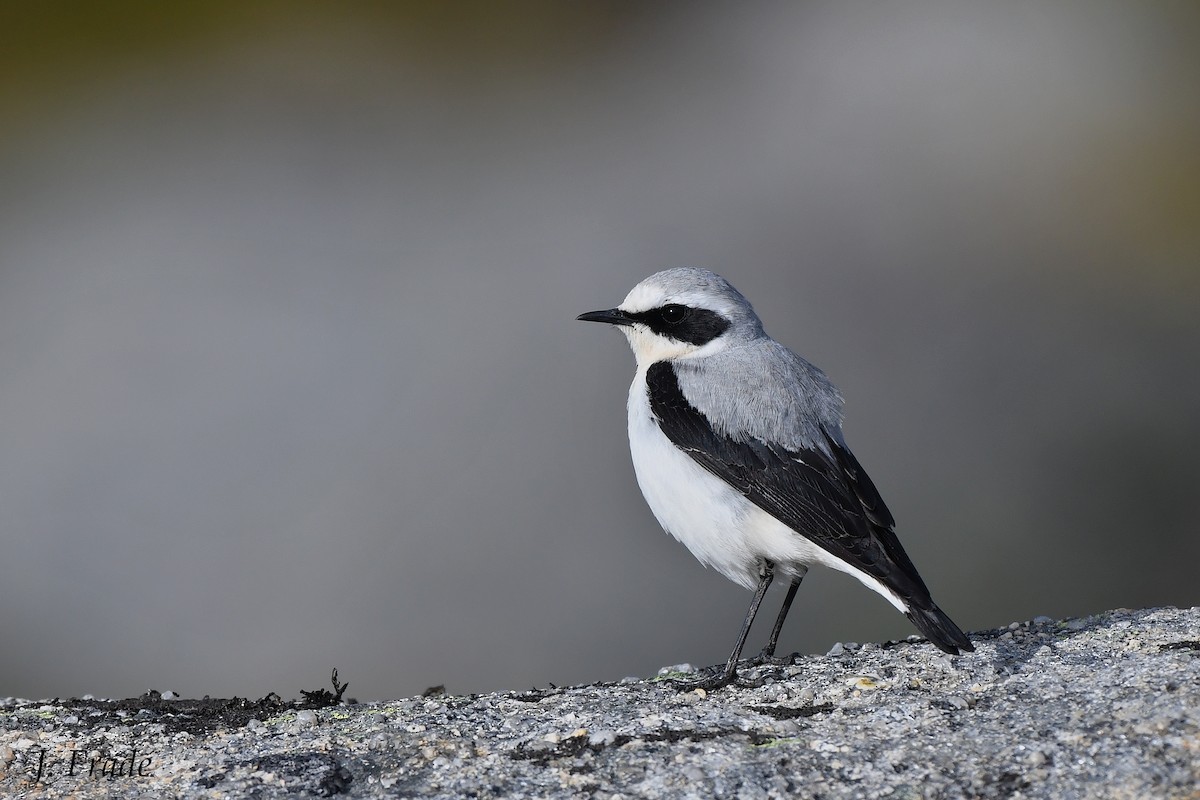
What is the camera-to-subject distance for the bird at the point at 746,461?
658 cm

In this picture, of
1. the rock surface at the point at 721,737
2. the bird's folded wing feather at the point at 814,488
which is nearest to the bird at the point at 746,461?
the bird's folded wing feather at the point at 814,488

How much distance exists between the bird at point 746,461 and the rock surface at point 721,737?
1.62 feet

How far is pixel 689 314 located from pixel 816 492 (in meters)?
1.66

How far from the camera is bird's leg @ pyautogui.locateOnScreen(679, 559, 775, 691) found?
6.68m

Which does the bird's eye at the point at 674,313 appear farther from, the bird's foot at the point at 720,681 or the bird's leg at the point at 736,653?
the bird's foot at the point at 720,681

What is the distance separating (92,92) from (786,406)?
2004 centimetres

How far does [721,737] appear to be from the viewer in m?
5.52

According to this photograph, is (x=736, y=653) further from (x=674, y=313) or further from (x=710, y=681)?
(x=674, y=313)

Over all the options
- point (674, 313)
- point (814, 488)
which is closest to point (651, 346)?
point (674, 313)

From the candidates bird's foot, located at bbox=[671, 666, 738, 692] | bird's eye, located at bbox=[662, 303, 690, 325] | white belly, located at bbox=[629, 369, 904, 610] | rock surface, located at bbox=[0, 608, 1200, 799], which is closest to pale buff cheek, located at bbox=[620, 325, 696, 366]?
bird's eye, located at bbox=[662, 303, 690, 325]

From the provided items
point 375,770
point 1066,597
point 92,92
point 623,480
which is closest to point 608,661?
point 623,480

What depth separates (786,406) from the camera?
7145mm

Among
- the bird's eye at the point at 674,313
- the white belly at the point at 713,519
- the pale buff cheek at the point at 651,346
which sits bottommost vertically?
the white belly at the point at 713,519

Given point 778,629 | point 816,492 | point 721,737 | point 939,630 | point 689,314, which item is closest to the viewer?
point 721,737
